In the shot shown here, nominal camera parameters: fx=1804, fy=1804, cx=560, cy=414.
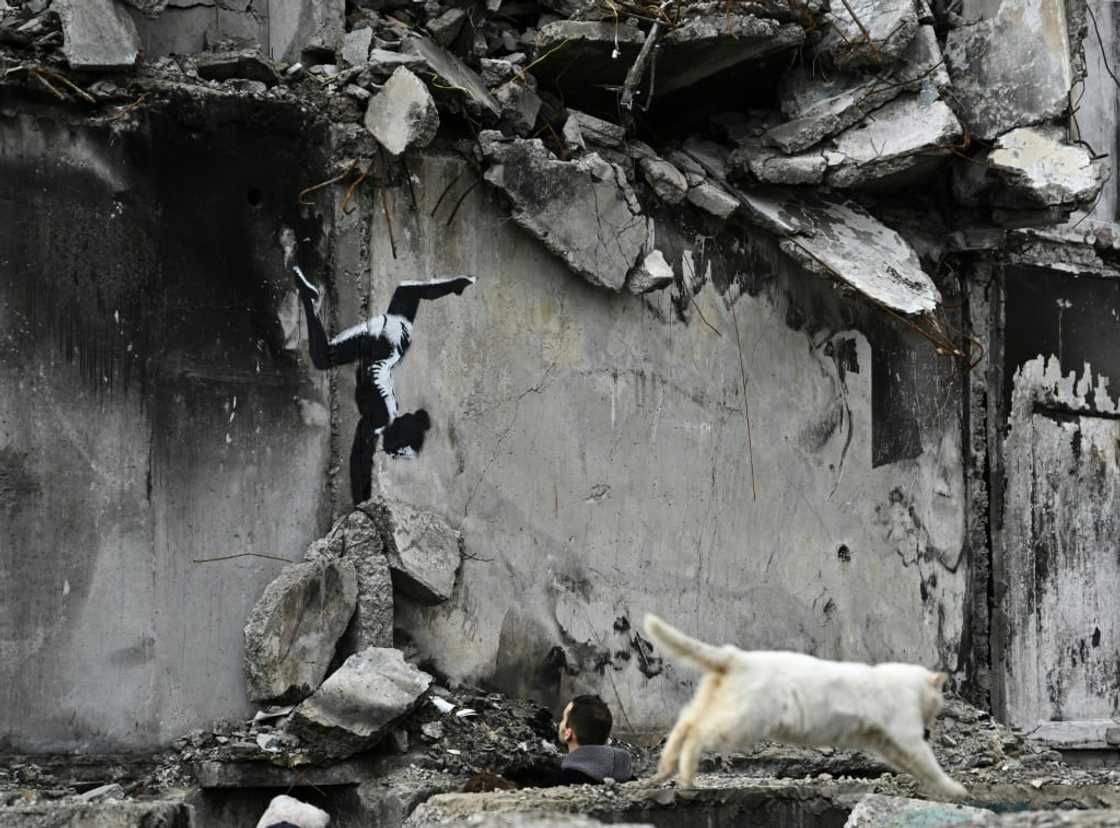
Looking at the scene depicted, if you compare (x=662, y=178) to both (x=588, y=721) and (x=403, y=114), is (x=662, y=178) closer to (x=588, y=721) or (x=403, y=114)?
(x=403, y=114)

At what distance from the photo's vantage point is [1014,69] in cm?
928

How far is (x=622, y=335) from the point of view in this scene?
8.52 m

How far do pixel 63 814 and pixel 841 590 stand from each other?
475 cm

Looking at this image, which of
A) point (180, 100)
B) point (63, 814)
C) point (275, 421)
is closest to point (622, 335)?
point (275, 421)

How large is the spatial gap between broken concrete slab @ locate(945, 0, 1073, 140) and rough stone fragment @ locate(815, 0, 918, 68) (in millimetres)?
529

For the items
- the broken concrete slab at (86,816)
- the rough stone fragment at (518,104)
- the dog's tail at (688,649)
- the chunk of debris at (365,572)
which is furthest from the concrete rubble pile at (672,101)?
the dog's tail at (688,649)

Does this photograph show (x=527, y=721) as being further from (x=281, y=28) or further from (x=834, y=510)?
(x=281, y=28)

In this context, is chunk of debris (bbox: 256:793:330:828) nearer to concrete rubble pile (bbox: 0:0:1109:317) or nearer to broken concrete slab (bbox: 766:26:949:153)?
concrete rubble pile (bbox: 0:0:1109:317)

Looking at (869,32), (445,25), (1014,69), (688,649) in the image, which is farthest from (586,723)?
(1014,69)

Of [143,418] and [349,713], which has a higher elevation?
[143,418]

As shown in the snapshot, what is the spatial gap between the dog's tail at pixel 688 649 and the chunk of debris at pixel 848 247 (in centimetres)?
484

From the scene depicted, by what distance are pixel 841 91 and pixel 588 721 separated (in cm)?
379

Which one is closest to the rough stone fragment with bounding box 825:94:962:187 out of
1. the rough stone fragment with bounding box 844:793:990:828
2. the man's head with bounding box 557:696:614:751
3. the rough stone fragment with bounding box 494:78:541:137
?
the rough stone fragment with bounding box 494:78:541:137

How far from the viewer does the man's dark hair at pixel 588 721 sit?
6691mm
